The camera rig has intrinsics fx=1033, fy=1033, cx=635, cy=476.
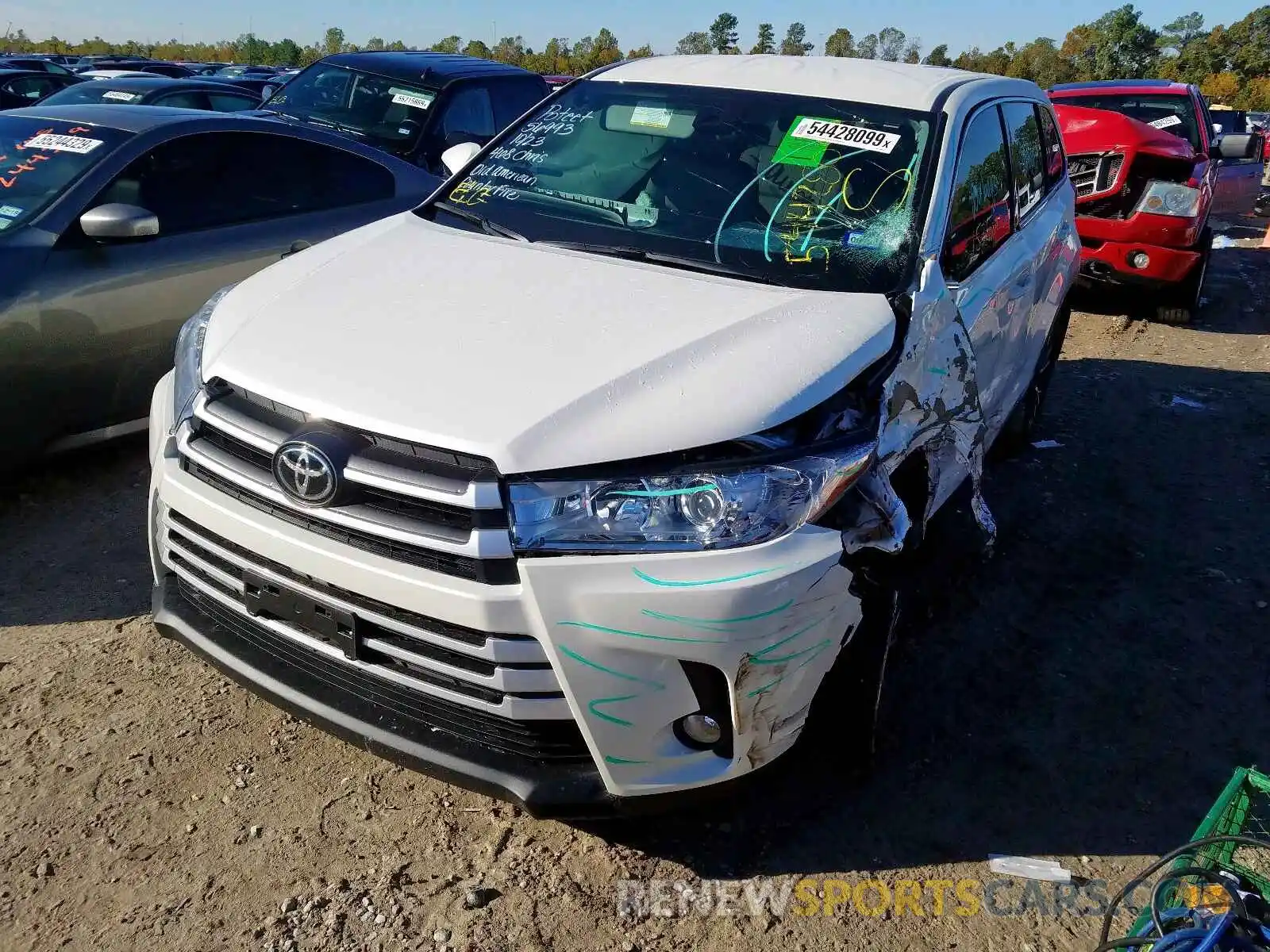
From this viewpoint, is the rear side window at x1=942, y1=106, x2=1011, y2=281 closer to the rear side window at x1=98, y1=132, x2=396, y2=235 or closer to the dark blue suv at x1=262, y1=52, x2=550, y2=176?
the rear side window at x1=98, y1=132, x2=396, y2=235

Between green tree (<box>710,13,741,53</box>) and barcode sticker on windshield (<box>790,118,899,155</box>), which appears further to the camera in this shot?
green tree (<box>710,13,741,53</box>)

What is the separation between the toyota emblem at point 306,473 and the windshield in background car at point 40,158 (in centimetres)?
256

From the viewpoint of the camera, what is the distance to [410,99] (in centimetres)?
726

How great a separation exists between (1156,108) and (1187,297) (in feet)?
8.01

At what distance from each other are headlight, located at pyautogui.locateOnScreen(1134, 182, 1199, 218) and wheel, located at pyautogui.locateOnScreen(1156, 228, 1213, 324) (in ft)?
1.44

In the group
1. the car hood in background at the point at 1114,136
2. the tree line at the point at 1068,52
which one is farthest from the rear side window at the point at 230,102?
the tree line at the point at 1068,52

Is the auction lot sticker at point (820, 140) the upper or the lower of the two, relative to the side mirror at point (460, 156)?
upper

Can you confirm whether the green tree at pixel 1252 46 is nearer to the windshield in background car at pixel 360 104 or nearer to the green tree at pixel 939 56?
the green tree at pixel 939 56

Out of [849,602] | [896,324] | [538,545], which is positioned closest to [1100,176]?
[896,324]

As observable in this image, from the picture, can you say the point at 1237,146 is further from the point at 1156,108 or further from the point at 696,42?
the point at 696,42

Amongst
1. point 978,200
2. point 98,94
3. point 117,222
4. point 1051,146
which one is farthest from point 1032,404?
point 98,94

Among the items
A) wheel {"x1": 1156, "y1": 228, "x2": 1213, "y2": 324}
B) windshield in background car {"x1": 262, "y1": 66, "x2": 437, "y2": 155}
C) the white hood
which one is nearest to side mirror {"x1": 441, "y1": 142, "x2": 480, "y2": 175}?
the white hood

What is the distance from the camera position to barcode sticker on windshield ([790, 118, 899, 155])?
3230 millimetres

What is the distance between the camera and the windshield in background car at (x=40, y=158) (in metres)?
4.09
